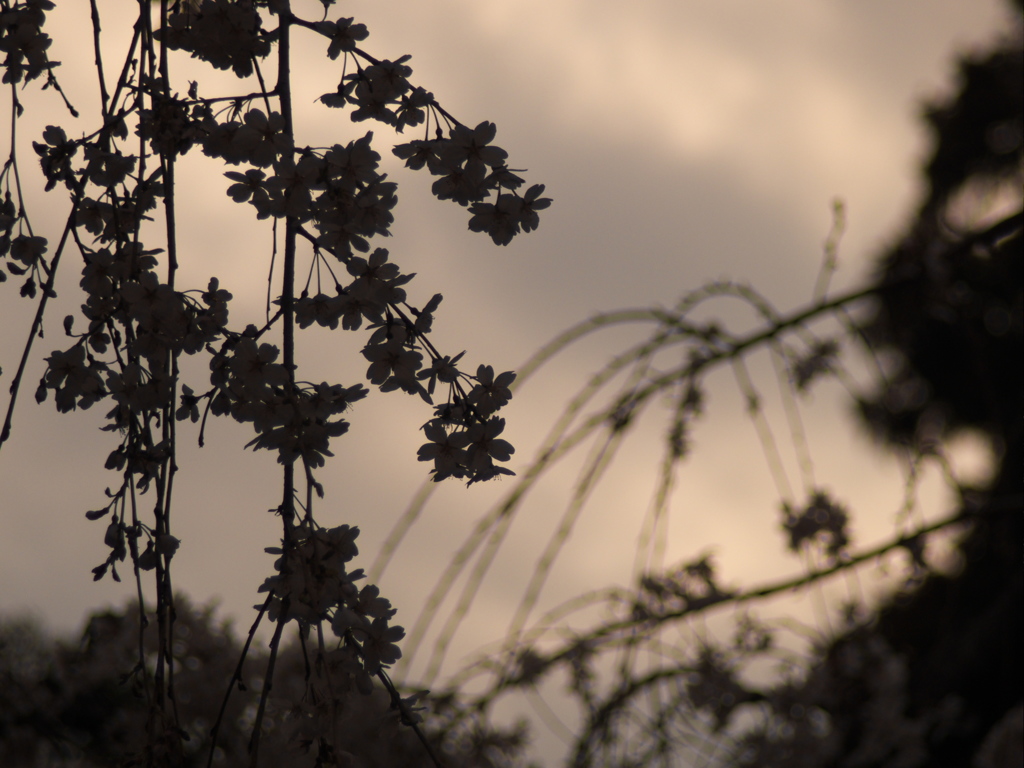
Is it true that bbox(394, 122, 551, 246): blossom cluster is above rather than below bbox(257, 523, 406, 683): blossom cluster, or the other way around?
above

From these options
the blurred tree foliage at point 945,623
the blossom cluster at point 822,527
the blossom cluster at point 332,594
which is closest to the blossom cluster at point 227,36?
the blossom cluster at point 332,594

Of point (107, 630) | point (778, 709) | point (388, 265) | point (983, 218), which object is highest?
point (983, 218)

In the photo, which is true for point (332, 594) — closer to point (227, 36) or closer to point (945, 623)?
point (227, 36)

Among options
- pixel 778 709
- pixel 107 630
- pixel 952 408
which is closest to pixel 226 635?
pixel 107 630

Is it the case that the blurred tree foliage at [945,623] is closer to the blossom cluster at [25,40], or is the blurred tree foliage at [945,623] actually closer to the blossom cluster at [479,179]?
the blossom cluster at [479,179]

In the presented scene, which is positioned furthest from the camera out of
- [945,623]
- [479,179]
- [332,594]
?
[945,623]

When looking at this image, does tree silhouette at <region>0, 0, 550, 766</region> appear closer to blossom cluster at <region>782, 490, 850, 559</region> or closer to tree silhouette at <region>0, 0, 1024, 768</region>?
tree silhouette at <region>0, 0, 1024, 768</region>

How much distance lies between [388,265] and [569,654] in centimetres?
163

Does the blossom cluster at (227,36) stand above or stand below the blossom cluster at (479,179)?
above

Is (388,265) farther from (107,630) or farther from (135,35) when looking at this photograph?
(107,630)

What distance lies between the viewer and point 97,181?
2.81 ft

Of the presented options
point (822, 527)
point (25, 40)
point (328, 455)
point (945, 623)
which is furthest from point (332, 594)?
point (822, 527)

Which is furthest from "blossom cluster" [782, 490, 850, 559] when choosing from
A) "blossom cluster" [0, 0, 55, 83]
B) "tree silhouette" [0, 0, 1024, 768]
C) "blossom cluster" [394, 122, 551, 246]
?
"blossom cluster" [0, 0, 55, 83]

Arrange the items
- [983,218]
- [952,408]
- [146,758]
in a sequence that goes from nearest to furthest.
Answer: [146,758]
[983,218]
[952,408]
